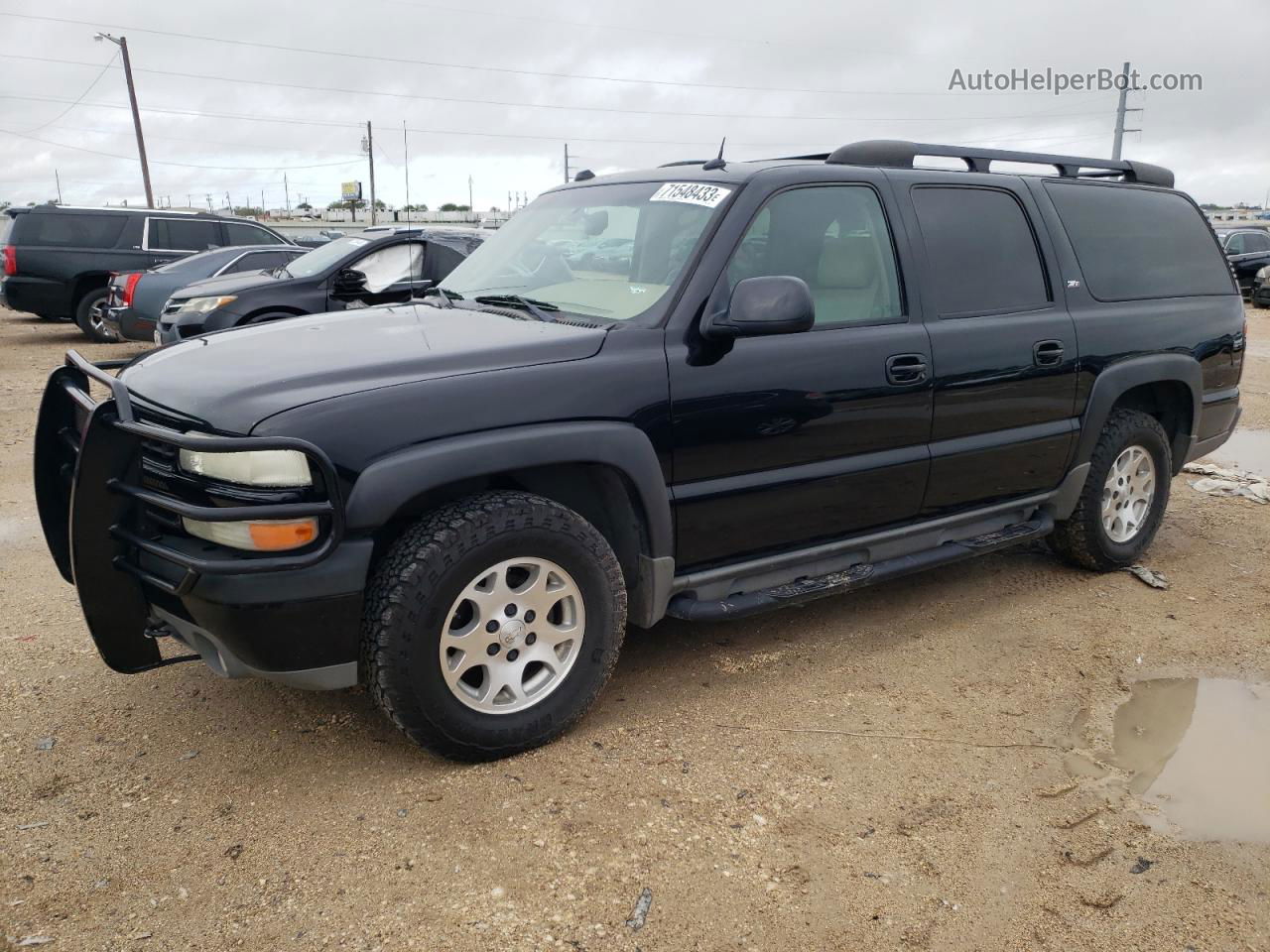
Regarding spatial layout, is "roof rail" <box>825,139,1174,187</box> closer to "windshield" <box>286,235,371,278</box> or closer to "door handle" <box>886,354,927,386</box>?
"door handle" <box>886,354,927,386</box>

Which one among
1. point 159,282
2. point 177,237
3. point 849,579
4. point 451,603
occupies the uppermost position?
point 177,237

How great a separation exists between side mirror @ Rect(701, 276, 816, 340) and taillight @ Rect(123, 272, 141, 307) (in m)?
10.8

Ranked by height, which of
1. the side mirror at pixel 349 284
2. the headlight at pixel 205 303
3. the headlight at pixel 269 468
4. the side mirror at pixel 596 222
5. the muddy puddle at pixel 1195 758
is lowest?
the muddy puddle at pixel 1195 758

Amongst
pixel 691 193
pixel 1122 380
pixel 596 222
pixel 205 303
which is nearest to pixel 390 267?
pixel 205 303

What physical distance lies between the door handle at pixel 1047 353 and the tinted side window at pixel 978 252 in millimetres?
163

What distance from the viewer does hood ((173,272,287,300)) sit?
8.98m

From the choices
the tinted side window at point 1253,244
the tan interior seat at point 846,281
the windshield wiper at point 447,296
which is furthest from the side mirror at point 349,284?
the tinted side window at point 1253,244

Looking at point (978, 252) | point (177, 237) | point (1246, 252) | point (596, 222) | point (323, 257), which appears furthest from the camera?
point (1246, 252)

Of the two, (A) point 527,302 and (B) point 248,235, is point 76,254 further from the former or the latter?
(A) point 527,302

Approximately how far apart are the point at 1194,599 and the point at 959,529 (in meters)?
1.32

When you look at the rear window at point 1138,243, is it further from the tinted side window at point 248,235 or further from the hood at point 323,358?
the tinted side window at point 248,235

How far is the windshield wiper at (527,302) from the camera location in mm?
3516

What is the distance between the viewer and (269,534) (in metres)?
2.62

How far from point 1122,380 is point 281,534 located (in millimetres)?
3679
